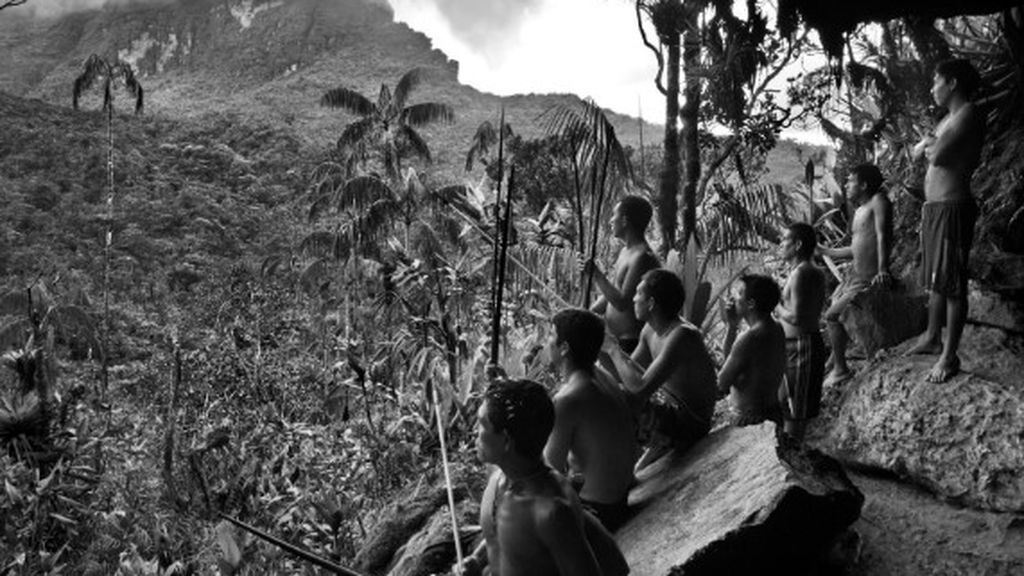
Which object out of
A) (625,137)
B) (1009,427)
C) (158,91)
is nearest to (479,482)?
(1009,427)

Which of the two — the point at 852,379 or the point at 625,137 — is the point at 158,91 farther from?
the point at 852,379

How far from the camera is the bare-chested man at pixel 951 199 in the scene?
393cm

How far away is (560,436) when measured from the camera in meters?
2.88

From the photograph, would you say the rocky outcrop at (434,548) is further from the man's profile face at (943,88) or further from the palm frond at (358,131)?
the palm frond at (358,131)

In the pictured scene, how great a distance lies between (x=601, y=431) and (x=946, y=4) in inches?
65.4

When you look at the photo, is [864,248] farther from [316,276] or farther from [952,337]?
[316,276]

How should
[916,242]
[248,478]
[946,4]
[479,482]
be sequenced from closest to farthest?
[946,4], [479,482], [916,242], [248,478]

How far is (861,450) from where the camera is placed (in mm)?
4438

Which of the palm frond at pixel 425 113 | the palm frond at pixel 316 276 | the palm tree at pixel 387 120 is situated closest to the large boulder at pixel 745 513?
the palm tree at pixel 387 120

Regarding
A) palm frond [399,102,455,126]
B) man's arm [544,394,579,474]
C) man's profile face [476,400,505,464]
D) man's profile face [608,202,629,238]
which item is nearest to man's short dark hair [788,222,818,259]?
man's profile face [608,202,629,238]

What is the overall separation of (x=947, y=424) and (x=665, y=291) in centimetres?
171

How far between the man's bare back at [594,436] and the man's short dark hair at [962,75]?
92.3 inches

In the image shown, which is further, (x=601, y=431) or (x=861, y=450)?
(x=861, y=450)

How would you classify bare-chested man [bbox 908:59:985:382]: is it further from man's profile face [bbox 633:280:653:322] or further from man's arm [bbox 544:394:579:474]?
man's arm [bbox 544:394:579:474]
